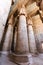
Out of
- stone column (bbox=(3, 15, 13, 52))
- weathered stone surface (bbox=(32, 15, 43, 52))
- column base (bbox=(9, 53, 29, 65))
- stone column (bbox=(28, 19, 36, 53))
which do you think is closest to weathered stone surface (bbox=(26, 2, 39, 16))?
stone column (bbox=(28, 19, 36, 53))

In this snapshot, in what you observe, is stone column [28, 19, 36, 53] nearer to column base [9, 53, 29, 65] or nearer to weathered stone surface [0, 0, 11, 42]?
column base [9, 53, 29, 65]

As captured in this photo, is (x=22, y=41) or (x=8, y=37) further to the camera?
(x=8, y=37)

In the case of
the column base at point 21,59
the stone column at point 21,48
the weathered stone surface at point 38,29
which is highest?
the weathered stone surface at point 38,29

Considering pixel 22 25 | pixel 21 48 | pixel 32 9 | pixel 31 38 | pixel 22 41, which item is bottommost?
pixel 21 48

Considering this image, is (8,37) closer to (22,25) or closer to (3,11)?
(22,25)

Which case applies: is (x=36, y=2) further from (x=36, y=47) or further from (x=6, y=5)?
(x=36, y=47)

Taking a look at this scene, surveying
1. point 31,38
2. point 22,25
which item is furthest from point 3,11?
point 22,25

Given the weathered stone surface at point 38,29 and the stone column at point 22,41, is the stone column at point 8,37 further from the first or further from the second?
the stone column at point 22,41

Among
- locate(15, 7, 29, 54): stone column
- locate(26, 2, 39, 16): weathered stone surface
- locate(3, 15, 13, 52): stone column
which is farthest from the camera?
locate(26, 2, 39, 16): weathered stone surface

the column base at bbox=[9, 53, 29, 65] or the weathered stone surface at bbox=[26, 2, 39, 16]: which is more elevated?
the weathered stone surface at bbox=[26, 2, 39, 16]

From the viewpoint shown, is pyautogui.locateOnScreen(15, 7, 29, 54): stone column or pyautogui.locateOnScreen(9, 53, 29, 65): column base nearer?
pyautogui.locateOnScreen(9, 53, 29, 65): column base

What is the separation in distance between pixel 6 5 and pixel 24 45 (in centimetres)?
443

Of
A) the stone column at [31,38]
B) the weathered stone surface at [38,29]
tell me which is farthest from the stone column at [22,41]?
the weathered stone surface at [38,29]

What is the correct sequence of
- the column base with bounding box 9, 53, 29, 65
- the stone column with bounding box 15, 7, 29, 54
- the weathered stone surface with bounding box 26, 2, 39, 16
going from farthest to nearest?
1. the weathered stone surface with bounding box 26, 2, 39, 16
2. the stone column with bounding box 15, 7, 29, 54
3. the column base with bounding box 9, 53, 29, 65
